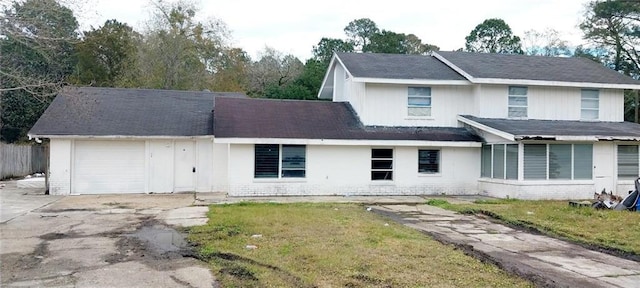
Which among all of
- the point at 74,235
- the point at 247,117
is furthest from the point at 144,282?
the point at 247,117

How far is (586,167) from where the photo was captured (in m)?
17.7

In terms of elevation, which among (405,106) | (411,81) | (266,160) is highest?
(411,81)

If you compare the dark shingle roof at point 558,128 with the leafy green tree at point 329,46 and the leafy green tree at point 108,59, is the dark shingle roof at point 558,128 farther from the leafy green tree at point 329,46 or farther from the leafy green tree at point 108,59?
the leafy green tree at point 329,46

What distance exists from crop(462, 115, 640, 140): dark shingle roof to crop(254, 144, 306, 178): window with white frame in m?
7.07

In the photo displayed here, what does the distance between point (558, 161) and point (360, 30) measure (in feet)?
140

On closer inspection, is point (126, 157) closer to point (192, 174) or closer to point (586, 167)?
point (192, 174)

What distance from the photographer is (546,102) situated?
20.0 metres

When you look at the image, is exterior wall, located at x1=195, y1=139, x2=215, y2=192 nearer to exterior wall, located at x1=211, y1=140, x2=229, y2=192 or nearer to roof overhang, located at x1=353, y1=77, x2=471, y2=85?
exterior wall, located at x1=211, y1=140, x2=229, y2=192

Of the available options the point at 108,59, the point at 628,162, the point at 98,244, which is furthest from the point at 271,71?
the point at 98,244

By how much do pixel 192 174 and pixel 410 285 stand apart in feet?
46.5

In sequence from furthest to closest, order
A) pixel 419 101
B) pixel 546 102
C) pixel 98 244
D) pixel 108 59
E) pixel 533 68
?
pixel 108 59
pixel 533 68
pixel 546 102
pixel 419 101
pixel 98 244

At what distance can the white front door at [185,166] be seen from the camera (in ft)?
62.1

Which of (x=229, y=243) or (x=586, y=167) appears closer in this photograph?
(x=229, y=243)

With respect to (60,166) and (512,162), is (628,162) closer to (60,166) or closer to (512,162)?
(512,162)
